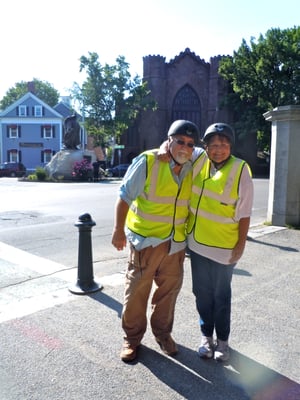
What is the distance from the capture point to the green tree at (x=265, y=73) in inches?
1491

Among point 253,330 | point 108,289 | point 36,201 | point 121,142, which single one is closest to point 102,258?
point 108,289

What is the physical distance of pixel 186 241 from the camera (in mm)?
3125

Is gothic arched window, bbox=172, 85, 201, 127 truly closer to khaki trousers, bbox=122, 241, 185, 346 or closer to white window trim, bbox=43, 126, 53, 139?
white window trim, bbox=43, 126, 53, 139

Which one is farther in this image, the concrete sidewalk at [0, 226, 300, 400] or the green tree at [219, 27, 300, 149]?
the green tree at [219, 27, 300, 149]

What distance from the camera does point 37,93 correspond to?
73438mm

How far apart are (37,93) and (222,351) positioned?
76.6m

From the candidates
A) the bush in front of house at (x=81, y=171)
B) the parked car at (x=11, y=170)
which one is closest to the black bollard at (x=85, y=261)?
the bush in front of house at (x=81, y=171)

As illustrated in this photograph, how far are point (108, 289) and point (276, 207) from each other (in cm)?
560

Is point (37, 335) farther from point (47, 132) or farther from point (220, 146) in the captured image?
point (47, 132)

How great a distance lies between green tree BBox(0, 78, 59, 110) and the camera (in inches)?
2808

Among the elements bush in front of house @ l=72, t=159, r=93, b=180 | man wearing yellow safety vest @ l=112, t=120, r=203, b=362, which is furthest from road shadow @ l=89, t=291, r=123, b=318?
bush in front of house @ l=72, t=159, r=93, b=180

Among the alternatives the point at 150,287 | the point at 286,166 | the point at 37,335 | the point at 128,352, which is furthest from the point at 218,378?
the point at 286,166

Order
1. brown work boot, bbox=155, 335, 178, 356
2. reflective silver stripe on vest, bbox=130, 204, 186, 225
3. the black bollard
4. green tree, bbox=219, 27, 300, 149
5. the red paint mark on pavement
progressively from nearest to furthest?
reflective silver stripe on vest, bbox=130, 204, 186, 225 < brown work boot, bbox=155, 335, 178, 356 < the red paint mark on pavement < the black bollard < green tree, bbox=219, 27, 300, 149

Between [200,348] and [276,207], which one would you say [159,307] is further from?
[276,207]
